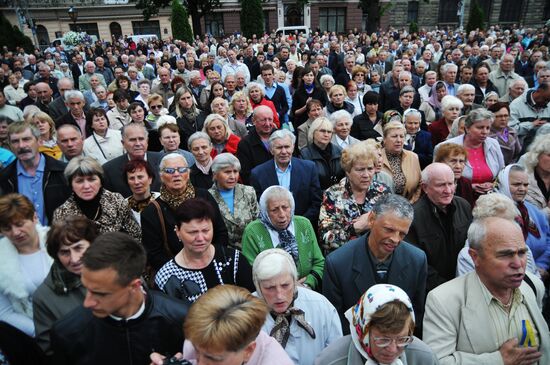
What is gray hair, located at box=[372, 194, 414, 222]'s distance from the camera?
261cm

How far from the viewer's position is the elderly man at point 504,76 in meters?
7.96

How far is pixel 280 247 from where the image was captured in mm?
3221

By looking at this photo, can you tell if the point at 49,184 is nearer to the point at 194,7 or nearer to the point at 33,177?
the point at 33,177

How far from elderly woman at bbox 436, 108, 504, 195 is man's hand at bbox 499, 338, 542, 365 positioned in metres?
2.15

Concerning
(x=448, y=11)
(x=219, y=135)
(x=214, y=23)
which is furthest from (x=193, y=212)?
(x=448, y=11)

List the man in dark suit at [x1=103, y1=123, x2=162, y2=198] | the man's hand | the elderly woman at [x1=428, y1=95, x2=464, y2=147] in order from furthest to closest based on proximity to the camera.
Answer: the elderly woman at [x1=428, y1=95, x2=464, y2=147] → the man in dark suit at [x1=103, y1=123, x2=162, y2=198] → the man's hand

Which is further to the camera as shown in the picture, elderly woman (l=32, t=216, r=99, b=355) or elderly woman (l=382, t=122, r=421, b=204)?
elderly woman (l=382, t=122, r=421, b=204)

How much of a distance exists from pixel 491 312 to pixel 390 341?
0.86 m

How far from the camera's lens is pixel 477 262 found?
2377mm

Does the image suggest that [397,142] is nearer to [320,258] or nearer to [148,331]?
[320,258]

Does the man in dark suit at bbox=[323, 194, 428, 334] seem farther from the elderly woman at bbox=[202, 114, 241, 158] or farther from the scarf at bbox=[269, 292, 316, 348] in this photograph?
the elderly woman at bbox=[202, 114, 241, 158]

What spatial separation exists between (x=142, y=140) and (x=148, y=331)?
2767 millimetres

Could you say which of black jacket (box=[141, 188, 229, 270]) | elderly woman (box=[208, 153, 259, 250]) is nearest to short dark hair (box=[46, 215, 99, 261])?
black jacket (box=[141, 188, 229, 270])

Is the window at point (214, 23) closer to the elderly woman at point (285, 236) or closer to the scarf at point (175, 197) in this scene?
the scarf at point (175, 197)
